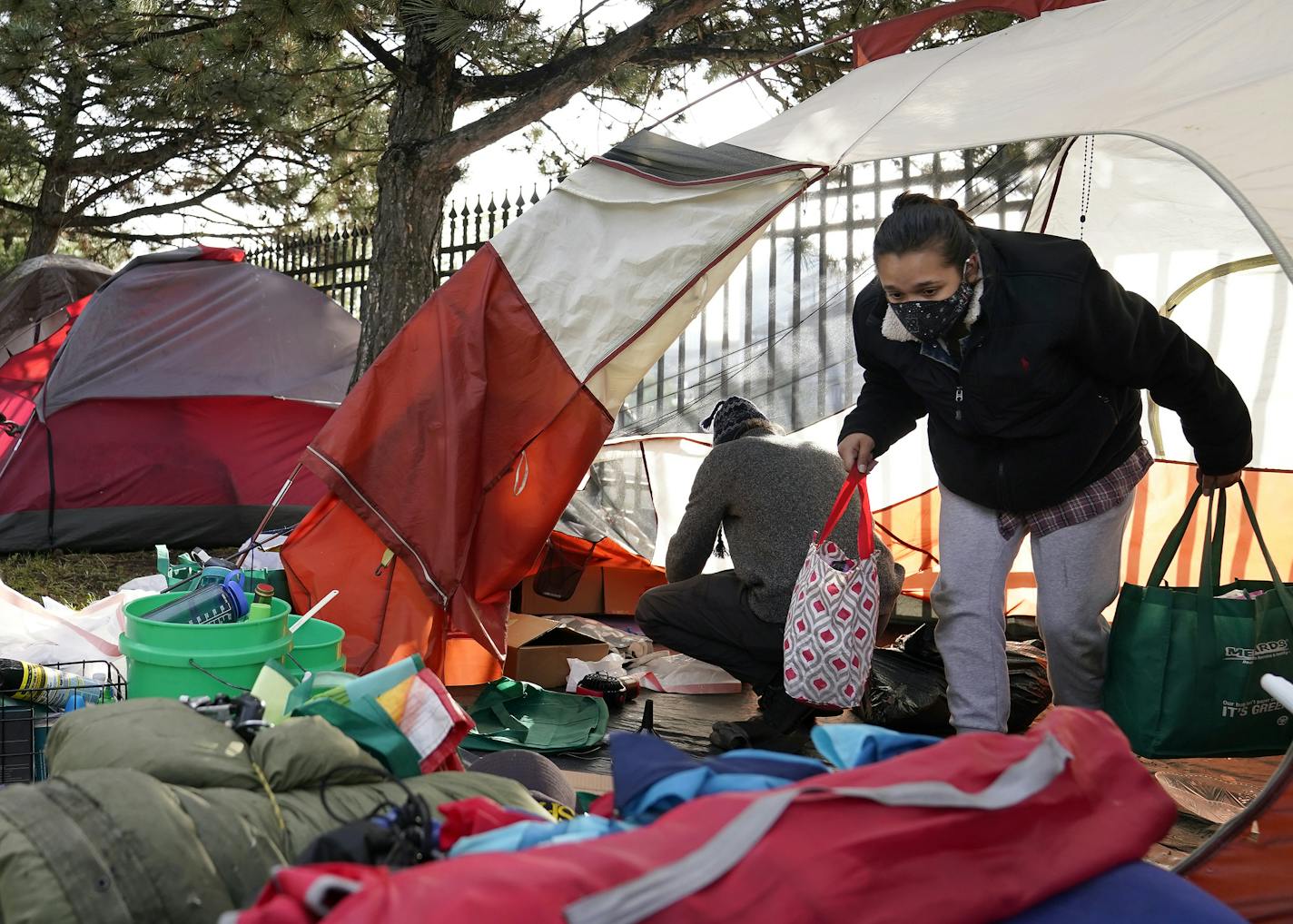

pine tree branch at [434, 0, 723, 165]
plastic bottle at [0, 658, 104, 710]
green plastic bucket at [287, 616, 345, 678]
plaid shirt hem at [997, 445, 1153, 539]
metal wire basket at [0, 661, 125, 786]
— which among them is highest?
pine tree branch at [434, 0, 723, 165]

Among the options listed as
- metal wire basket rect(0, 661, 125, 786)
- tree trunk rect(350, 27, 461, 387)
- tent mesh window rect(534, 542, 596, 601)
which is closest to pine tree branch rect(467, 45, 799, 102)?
tree trunk rect(350, 27, 461, 387)

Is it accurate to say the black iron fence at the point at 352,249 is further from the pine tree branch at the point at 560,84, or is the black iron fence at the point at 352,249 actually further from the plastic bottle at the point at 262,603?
the plastic bottle at the point at 262,603

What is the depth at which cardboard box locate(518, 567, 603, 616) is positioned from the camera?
4.95 m

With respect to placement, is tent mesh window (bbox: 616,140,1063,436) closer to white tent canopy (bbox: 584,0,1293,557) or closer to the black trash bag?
white tent canopy (bbox: 584,0,1293,557)

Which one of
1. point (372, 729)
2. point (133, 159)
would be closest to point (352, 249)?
point (133, 159)

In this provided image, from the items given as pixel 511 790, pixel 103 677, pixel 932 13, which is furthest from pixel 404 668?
pixel 932 13

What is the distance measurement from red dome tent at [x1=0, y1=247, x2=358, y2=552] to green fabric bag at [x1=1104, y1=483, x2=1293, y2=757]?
4274 millimetres

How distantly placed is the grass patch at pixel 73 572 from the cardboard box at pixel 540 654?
6.59 ft

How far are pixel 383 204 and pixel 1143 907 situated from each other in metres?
5.32

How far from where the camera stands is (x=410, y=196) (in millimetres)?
5887

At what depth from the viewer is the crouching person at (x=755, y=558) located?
11.3 feet

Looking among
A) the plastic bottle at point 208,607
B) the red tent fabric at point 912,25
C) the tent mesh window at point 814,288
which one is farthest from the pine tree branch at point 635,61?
Answer: the plastic bottle at point 208,607

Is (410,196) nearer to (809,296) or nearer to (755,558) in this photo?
(809,296)

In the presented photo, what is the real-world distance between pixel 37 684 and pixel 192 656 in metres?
0.49
